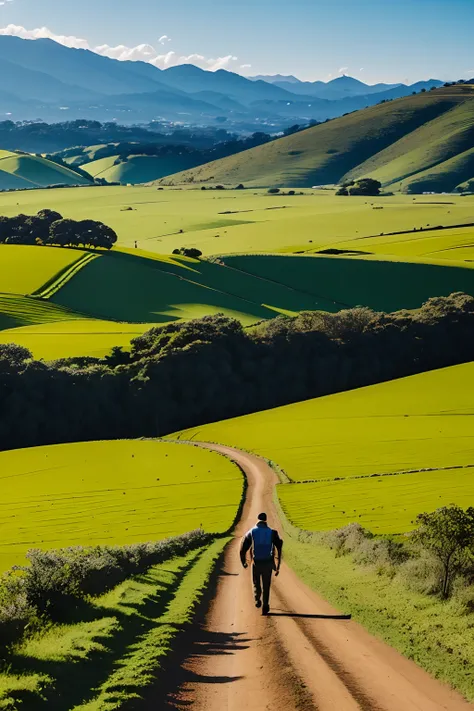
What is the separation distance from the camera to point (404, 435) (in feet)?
158

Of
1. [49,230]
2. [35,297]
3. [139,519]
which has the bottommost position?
[139,519]

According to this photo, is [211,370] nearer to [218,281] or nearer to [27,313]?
[27,313]

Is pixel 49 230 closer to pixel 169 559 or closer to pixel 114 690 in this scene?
pixel 169 559

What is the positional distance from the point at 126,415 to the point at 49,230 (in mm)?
74863

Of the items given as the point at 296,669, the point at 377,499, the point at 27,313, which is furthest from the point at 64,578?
the point at 27,313

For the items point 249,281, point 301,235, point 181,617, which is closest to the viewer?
point 181,617

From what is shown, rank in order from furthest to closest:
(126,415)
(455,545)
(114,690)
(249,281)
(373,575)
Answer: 1. (249,281)
2. (126,415)
3. (373,575)
4. (455,545)
5. (114,690)

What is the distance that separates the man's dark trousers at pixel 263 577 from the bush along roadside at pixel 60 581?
11.3 ft

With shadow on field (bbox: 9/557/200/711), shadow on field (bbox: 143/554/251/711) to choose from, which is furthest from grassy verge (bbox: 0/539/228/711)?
shadow on field (bbox: 143/554/251/711)

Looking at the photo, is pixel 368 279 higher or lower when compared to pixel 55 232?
lower

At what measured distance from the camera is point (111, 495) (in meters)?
39.9

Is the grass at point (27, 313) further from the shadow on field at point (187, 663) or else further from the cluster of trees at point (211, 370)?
the shadow on field at point (187, 663)

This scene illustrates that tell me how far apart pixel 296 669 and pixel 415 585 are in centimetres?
589

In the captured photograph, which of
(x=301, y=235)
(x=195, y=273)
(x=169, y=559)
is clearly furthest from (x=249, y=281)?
(x=169, y=559)
